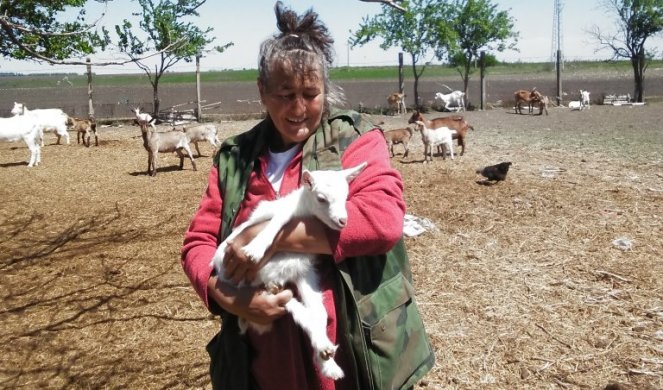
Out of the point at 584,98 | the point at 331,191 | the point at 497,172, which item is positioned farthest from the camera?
the point at 584,98

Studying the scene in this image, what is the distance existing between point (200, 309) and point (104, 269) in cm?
147

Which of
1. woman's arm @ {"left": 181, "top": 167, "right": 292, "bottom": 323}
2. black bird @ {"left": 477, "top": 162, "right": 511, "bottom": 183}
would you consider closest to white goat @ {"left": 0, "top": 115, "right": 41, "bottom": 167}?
black bird @ {"left": 477, "top": 162, "right": 511, "bottom": 183}

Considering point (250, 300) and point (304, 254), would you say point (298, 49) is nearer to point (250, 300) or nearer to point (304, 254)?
point (304, 254)

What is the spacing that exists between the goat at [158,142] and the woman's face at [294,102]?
9.56m

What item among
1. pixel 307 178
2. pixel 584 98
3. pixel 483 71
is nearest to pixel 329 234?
pixel 307 178

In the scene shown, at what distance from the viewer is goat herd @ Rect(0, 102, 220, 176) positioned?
11.2 metres

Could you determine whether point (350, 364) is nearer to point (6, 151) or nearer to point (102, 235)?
point (102, 235)

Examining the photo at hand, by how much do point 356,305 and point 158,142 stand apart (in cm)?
1009

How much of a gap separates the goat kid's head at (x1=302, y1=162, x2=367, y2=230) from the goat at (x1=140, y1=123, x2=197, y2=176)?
31.8ft

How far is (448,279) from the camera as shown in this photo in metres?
5.66

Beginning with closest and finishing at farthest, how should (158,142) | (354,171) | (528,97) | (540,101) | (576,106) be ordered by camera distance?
(354,171) → (158,142) → (540,101) → (528,97) → (576,106)

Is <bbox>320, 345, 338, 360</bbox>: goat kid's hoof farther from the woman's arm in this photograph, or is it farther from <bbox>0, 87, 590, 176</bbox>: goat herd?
<bbox>0, 87, 590, 176</bbox>: goat herd

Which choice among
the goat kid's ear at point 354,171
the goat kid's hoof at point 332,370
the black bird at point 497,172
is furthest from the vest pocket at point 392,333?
the black bird at point 497,172

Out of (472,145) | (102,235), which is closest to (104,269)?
(102,235)
